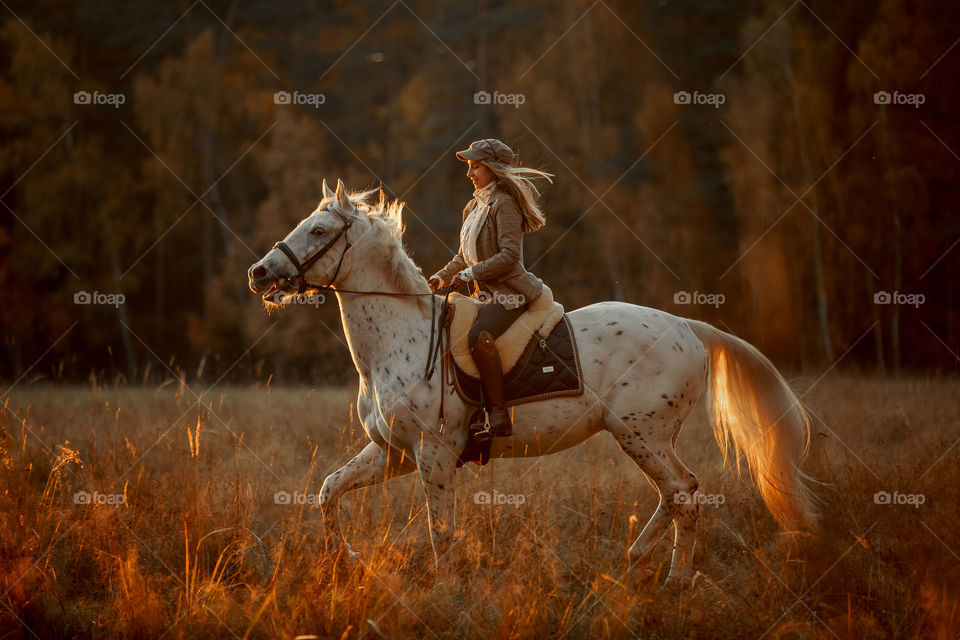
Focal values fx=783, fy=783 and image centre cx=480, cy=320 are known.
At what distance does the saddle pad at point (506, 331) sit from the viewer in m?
5.08

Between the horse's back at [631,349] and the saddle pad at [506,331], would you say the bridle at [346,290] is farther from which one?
the horse's back at [631,349]

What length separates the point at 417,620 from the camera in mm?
3916

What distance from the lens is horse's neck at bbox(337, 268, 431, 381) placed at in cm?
504

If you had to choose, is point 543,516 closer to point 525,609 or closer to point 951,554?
point 525,609

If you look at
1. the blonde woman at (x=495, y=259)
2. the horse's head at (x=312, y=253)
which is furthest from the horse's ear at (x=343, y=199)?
the blonde woman at (x=495, y=259)

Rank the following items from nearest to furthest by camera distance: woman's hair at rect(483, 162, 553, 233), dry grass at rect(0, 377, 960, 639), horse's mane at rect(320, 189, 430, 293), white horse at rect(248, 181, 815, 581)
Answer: dry grass at rect(0, 377, 960, 639)
white horse at rect(248, 181, 815, 581)
horse's mane at rect(320, 189, 430, 293)
woman's hair at rect(483, 162, 553, 233)

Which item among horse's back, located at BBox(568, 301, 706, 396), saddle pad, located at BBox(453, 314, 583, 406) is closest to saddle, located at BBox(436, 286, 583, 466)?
saddle pad, located at BBox(453, 314, 583, 406)

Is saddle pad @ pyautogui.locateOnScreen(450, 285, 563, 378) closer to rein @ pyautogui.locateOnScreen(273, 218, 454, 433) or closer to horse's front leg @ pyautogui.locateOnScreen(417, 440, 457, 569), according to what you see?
rein @ pyautogui.locateOnScreen(273, 218, 454, 433)

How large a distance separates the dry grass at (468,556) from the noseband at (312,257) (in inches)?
46.6

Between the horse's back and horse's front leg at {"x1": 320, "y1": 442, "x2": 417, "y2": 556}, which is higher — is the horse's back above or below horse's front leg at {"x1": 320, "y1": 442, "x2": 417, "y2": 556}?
above

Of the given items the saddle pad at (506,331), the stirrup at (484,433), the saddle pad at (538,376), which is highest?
the saddle pad at (506,331)

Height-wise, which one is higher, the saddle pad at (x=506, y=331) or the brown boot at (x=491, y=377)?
the saddle pad at (x=506, y=331)

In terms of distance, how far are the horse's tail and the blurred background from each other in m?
11.2

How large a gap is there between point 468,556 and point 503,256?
74.3 inches
